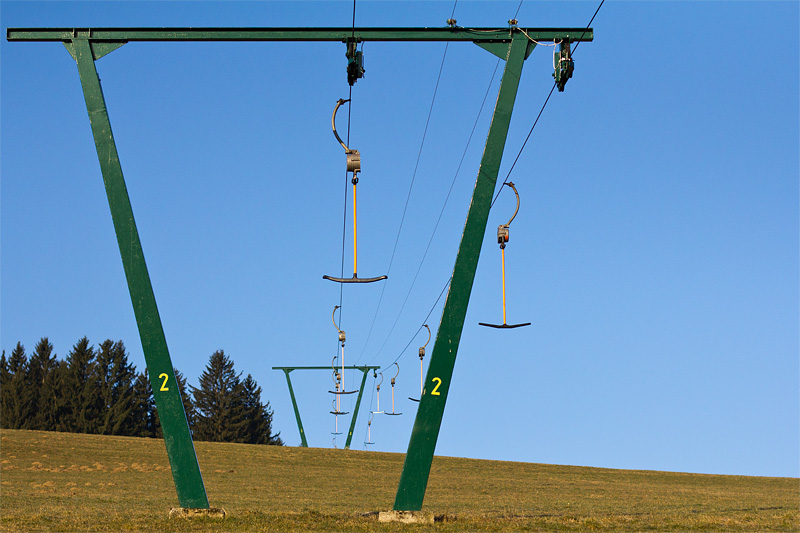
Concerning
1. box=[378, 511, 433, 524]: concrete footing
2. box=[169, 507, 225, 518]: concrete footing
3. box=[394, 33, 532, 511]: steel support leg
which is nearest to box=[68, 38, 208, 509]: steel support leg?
box=[169, 507, 225, 518]: concrete footing

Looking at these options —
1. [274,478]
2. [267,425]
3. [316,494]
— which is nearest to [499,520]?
[316,494]

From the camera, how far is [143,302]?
630 inches

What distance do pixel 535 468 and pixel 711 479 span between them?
33.4 feet

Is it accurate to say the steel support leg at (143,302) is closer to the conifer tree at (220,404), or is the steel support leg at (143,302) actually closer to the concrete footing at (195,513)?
the concrete footing at (195,513)

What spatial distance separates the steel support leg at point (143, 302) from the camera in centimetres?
1573

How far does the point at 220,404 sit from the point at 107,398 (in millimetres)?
15663

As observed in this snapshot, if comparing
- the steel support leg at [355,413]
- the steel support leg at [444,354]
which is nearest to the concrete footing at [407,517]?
the steel support leg at [444,354]

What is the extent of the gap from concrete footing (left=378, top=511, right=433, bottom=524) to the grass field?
25cm

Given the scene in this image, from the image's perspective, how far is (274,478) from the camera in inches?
1521

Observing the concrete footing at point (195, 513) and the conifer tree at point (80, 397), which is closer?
the concrete footing at point (195, 513)

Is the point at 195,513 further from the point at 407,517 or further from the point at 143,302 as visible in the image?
the point at 143,302

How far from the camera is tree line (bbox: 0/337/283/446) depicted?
91062mm

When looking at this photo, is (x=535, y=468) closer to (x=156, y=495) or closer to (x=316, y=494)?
(x=316, y=494)

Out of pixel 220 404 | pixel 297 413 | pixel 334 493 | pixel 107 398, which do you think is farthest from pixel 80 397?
pixel 334 493
